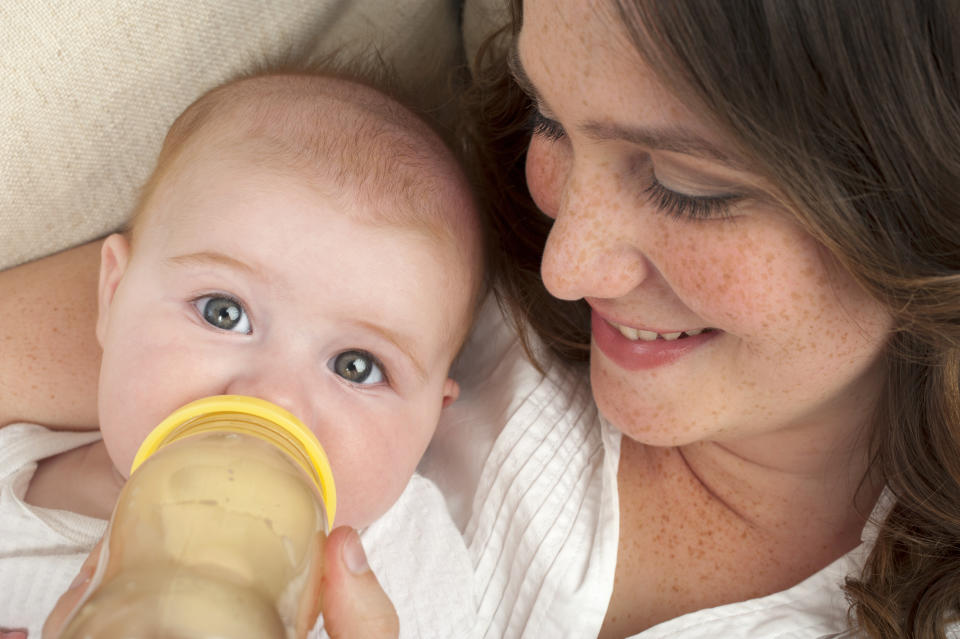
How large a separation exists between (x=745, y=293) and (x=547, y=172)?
377 millimetres

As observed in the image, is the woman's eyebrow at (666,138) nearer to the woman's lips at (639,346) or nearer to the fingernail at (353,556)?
the woman's lips at (639,346)

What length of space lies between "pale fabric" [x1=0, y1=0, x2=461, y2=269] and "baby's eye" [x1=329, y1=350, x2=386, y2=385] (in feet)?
2.29

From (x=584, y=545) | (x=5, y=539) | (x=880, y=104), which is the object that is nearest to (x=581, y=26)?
(x=880, y=104)

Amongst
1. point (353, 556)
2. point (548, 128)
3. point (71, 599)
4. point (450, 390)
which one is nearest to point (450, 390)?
point (450, 390)

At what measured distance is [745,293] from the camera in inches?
40.0

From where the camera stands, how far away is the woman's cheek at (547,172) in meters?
1.24

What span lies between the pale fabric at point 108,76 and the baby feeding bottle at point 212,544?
0.87 meters

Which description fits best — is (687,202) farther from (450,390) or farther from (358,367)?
(450,390)

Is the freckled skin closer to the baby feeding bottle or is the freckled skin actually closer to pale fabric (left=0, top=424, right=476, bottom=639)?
pale fabric (left=0, top=424, right=476, bottom=639)

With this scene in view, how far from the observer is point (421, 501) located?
149 centimetres

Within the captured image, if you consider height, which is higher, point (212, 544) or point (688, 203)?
point (688, 203)

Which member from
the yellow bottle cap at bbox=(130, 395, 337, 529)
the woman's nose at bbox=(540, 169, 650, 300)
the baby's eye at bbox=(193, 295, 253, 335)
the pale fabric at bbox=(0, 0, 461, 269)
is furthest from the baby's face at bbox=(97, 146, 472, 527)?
the pale fabric at bbox=(0, 0, 461, 269)

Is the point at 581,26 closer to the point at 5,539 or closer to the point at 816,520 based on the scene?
the point at 816,520

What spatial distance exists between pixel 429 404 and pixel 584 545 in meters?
0.33
